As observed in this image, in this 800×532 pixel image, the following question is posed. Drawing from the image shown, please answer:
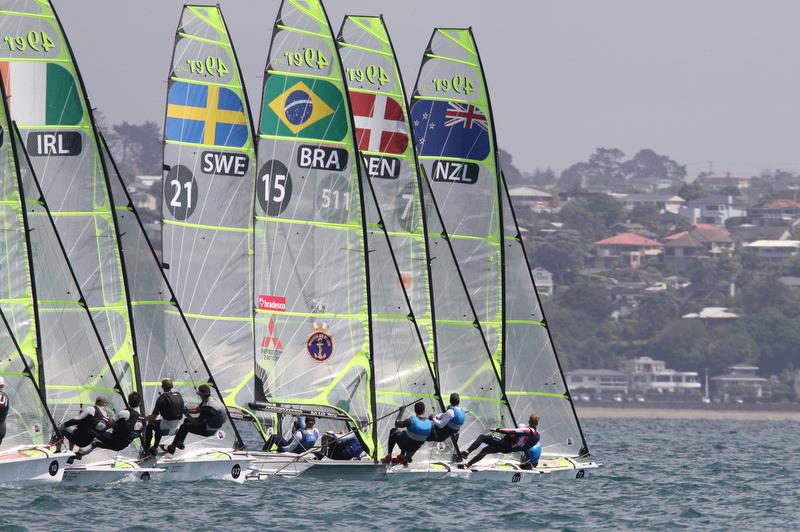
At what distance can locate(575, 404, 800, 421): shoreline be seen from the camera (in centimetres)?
14400

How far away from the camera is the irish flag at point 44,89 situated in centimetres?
2894

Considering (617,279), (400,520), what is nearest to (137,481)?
(400,520)

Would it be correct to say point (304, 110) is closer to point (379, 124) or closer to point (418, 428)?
point (379, 124)

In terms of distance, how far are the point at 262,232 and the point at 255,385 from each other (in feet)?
8.27

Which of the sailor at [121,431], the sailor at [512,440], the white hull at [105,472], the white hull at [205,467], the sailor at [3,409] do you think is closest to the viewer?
the sailor at [3,409]

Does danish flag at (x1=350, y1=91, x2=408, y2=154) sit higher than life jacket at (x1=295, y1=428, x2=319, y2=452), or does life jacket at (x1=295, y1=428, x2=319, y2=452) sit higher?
danish flag at (x1=350, y1=91, x2=408, y2=154)

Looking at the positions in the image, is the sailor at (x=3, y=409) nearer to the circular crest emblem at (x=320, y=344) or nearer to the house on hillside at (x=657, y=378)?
the circular crest emblem at (x=320, y=344)

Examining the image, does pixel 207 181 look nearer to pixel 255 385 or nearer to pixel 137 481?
pixel 255 385

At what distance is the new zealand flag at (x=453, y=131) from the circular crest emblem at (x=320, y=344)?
5753 millimetres

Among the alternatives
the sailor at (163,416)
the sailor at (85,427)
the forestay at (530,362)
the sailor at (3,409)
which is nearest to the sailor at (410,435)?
the sailor at (163,416)

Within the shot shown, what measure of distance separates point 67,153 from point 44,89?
107 cm

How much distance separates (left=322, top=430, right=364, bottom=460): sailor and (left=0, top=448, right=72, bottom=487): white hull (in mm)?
5307

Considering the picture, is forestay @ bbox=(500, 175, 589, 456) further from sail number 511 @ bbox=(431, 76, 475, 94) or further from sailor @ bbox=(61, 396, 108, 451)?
sailor @ bbox=(61, 396, 108, 451)

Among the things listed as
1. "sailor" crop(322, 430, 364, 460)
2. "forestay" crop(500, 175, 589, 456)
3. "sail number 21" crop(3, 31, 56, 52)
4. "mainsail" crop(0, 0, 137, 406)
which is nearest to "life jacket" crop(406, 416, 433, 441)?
"sailor" crop(322, 430, 364, 460)
